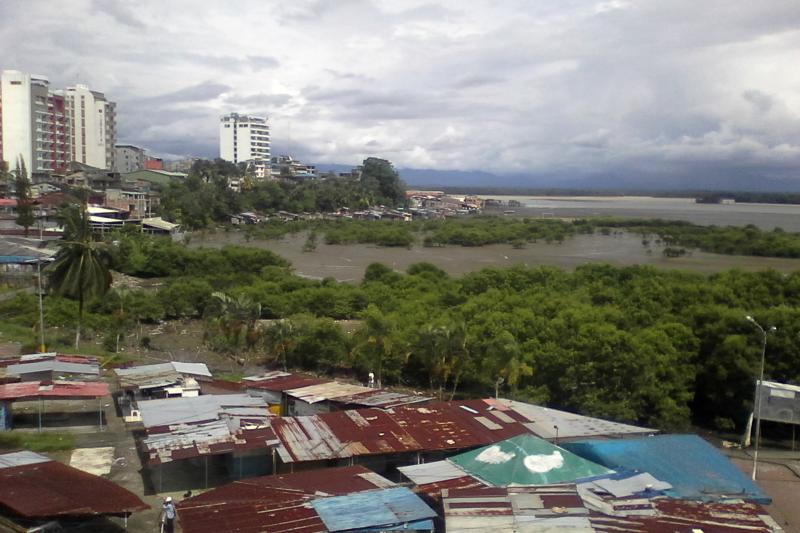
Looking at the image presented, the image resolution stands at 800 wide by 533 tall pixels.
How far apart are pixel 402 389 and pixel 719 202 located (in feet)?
538

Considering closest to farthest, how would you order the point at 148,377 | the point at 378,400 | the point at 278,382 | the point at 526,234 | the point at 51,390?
the point at 51,390
the point at 378,400
the point at 148,377
the point at 278,382
the point at 526,234

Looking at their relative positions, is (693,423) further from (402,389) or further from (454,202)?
(454,202)

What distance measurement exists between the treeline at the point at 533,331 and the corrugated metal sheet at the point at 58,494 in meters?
9.27

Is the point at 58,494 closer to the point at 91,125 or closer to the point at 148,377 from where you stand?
the point at 148,377

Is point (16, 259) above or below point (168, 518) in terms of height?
above

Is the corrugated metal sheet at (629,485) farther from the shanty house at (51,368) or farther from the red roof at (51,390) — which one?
Answer: the shanty house at (51,368)

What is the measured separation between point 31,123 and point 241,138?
189ft

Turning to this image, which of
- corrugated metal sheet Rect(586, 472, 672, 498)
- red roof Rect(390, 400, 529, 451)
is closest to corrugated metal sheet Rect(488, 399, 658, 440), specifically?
red roof Rect(390, 400, 529, 451)

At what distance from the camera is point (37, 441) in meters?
13.2

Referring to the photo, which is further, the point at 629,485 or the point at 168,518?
the point at 629,485

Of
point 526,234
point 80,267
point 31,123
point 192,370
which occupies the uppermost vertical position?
point 31,123

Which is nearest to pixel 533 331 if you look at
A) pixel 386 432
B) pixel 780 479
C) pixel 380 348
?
pixel 380 348

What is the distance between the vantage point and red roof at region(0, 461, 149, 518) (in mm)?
8766

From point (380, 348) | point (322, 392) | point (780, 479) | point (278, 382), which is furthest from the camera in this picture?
point (380, 348)
